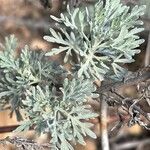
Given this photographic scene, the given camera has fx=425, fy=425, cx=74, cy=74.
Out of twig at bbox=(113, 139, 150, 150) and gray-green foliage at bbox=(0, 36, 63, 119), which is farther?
twig at bbox=(113, 139, 150, 150)

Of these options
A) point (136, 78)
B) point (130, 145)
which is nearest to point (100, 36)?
point (136, 78)

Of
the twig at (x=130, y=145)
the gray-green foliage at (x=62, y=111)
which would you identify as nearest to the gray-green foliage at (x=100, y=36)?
the gray-green foliage at (x=62, y=111)

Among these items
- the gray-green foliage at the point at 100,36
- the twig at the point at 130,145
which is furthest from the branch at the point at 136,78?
Result: the twig at the point at 130,145

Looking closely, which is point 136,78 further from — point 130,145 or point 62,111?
point 130,145

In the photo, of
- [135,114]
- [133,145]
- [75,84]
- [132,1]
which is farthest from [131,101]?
[133,145]

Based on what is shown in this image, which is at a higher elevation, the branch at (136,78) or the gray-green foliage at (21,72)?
the gray-green foliage at (21,72)

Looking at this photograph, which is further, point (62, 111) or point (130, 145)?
point (130, 145)

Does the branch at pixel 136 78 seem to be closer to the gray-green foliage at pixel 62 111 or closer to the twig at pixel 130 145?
the gray-green foliage at pixel 62 111

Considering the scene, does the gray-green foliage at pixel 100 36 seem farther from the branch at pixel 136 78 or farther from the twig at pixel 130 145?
the twig at pixel 130 145

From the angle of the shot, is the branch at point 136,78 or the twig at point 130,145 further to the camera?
the twig at point 130,145

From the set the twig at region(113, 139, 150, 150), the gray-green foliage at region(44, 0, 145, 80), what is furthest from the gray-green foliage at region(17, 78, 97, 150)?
the twig at region(113, 139, 150, 150)

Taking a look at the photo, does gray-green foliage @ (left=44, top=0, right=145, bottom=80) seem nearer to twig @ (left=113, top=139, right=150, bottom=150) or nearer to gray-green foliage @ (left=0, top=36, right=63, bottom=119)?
gray-green foliage @ (left=0, top=36, right=63, bottom=119)

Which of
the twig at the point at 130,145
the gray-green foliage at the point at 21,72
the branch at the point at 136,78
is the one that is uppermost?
the gray-green foliage at the point at 21,72

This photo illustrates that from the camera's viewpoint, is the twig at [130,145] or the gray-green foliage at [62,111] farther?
the twig at [130,145]
